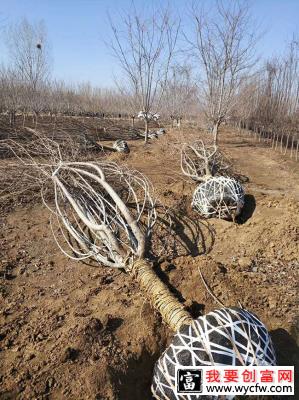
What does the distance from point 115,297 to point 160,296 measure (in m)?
0.60

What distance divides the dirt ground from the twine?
16cm

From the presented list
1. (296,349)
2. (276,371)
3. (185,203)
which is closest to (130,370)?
(276,371)

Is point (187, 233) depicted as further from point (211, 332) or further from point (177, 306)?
point (211, 332)

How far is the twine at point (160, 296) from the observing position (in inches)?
107

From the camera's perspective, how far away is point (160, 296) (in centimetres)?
298

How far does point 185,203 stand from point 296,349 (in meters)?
3.48

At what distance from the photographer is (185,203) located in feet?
19.9

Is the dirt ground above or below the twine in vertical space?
below

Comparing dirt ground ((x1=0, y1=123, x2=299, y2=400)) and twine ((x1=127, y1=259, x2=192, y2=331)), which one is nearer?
dirt ground ((x1=0, y1=123, x2=299, y2=400))

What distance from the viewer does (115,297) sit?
340 cm

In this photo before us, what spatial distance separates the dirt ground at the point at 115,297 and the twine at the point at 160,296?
0.52 ft

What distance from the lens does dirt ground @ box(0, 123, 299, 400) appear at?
255 cm

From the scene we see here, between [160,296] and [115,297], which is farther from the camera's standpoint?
[115,297]

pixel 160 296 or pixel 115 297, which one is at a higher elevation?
pixel 160 296
